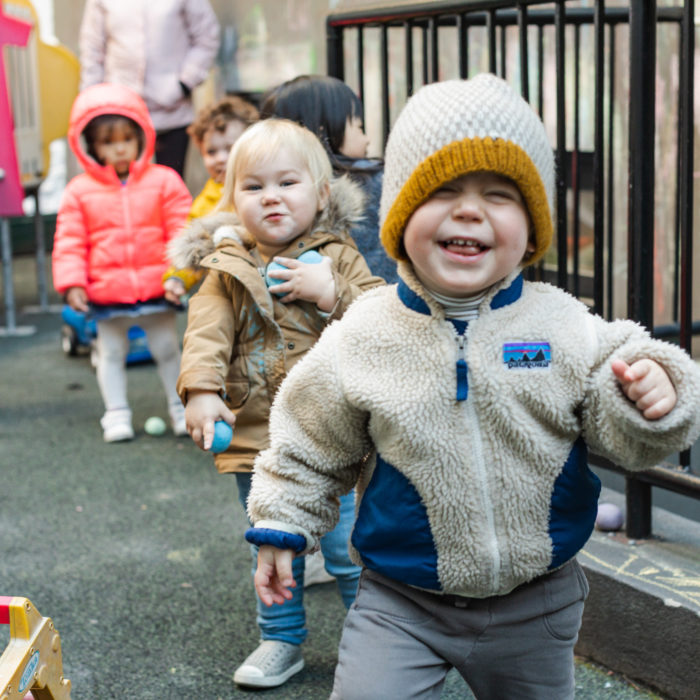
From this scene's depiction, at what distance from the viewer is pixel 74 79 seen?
7992 mm

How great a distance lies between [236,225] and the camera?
279 centimetres

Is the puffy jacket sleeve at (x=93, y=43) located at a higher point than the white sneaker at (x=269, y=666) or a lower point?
higher

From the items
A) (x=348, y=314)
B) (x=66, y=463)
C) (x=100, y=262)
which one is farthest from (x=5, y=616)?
(x=100, y=262)

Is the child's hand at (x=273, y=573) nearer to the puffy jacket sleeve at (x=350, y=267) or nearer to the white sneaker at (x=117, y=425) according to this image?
the puffy jacket sleeve at (x=350, y=267)

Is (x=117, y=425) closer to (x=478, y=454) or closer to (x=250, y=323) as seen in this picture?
(x=250, y=323)

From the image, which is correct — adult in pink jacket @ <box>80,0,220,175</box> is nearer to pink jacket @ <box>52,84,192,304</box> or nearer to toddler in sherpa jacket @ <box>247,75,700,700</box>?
pink jacket @ <box>52,84,192,304</box>

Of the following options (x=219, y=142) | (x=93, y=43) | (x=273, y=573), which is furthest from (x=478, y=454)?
(x=93, y=43)

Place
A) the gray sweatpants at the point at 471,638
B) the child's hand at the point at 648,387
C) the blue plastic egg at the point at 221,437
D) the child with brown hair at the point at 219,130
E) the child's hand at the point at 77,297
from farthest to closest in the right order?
the child's hand at the point at 77,297
the child with brown hair at the point at 219,130
the blue plastic egg at the point at 221,437
the gray sweatpants at the point at 471,638
the child's hand at the point at 648,387

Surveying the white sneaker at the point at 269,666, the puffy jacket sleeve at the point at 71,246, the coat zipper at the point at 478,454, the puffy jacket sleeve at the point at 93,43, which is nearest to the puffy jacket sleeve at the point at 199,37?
the puffy jacket sleeve at the point at 93,43

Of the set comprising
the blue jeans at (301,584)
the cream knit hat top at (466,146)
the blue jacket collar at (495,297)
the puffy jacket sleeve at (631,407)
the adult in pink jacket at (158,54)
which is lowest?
the blue jeans at (301,584)

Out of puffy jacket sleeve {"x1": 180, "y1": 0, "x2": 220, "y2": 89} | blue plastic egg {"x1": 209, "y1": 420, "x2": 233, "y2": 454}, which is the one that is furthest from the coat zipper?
puffy jacket sleeve {"x1": 180, "y1": 0, "x2": 220, "y2": 89}

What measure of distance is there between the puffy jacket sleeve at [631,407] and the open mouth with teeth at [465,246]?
0.74 ft

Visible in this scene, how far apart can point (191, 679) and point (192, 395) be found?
84 centimetres

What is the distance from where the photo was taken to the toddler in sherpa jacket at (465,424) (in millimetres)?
1746
